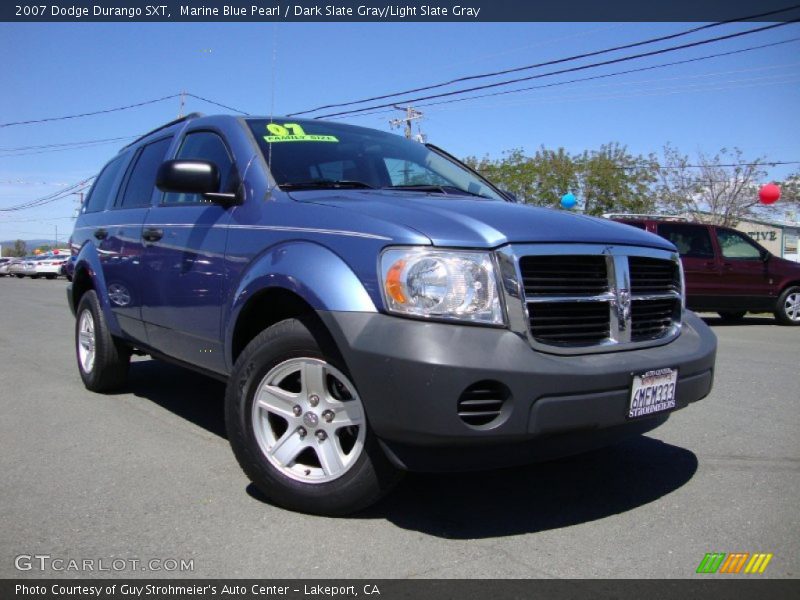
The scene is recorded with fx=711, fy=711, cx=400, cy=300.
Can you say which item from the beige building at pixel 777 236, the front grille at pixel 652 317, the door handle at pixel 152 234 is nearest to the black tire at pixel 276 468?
the front grille at pixel 652 317

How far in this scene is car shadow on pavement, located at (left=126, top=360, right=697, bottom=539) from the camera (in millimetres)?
3117

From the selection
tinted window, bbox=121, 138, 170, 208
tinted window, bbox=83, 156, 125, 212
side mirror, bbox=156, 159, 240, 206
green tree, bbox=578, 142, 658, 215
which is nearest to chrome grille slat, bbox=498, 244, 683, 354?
side mirror, bbox=156, 159, 240, 206

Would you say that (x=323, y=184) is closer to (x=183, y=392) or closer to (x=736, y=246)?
(x=183, y=392)

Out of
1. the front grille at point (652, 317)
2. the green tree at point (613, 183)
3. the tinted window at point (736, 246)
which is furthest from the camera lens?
the green tree at point (613, 183)

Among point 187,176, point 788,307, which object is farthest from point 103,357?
point 788,307

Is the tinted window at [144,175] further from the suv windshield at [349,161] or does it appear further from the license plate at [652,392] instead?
the license plate at [652,392]

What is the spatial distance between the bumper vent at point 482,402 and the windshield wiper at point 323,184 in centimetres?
157

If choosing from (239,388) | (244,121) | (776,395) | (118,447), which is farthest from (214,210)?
(776,395)

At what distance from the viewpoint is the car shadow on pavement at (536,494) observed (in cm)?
311

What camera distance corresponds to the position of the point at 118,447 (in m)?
4.27

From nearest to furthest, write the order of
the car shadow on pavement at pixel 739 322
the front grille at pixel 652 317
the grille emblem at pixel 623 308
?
1. the grille emblem at pixel 623 308
2. the front grille at pixel 652 317
3. the car shadow on pavement at pixel 739 322

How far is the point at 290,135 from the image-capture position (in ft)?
13.5

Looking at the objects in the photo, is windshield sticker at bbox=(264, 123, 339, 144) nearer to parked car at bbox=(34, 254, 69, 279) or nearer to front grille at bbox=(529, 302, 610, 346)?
front grille at bbox=(529, 302, 610, 346)

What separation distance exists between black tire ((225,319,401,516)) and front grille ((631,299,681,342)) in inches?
49.9
